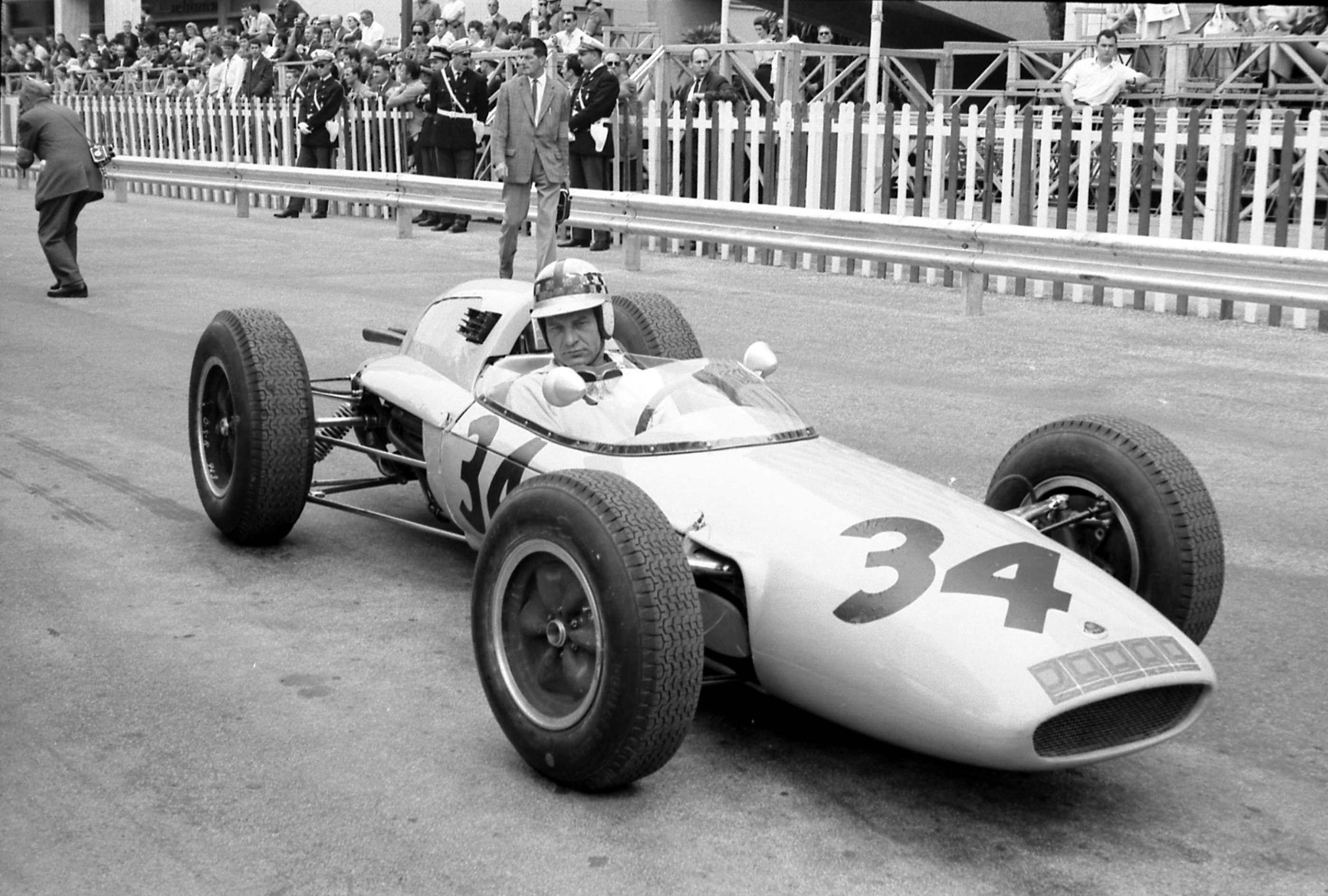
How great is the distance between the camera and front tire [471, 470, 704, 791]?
400 cm

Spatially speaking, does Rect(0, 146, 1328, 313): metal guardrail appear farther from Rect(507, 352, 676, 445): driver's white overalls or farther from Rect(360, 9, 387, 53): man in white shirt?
Rect(360, 9, 387, 53): man in white shirt

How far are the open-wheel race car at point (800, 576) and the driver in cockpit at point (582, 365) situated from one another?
0.01 meters

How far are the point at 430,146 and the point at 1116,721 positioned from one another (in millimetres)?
18339

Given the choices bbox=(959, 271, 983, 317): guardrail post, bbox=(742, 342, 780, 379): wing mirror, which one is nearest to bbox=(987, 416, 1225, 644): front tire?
bbox=(742, 342, 780, 379): wing mirror

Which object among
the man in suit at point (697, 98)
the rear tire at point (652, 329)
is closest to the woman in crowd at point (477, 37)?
the man in suit at point (697, 98)

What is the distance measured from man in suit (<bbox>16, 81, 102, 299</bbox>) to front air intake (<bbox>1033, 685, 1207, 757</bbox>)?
39.1 ft

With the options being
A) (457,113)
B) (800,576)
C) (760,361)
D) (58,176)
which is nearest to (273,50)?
(457,113)

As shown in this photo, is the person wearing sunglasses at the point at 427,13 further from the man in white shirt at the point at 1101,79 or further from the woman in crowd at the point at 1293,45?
the woman in crowd at the point at 1293,45

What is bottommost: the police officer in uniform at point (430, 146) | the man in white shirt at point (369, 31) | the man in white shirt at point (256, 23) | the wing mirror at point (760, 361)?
the wing mirror at point (760, 361)

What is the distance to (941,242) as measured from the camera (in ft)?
43.0

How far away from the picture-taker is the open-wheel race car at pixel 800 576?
13.1 feet

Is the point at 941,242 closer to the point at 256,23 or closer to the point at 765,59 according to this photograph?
the point at 765,59

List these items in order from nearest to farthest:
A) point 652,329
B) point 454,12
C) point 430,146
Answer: point 652,329 → point 430,146 → point 454,12

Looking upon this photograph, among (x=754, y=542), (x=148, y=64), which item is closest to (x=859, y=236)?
(x=754, y=542)
